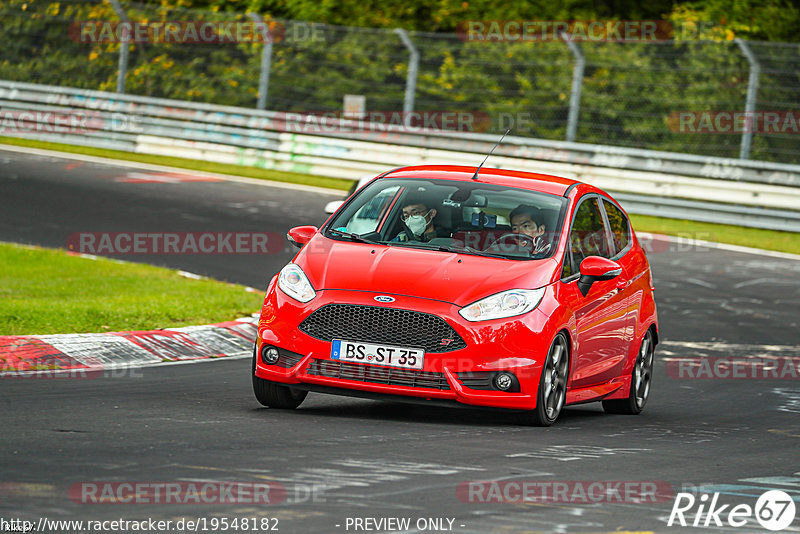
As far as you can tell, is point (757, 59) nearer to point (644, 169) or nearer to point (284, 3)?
point (644, 169)

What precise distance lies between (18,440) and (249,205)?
1444cm

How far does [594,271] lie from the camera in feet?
29.2

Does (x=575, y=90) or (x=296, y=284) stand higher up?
(x=575, y=90)

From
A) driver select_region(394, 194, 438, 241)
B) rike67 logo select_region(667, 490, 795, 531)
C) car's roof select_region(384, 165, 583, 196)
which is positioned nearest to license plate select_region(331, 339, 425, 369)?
driver select_region(394, 194, 438, 241)

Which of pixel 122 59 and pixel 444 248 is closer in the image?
pixel 444 248

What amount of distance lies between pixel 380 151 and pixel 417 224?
16397 millimetres

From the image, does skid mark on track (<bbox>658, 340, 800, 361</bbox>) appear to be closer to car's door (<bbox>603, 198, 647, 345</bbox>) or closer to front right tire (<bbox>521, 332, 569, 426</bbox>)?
car's door (<bbox>603, 198, 647, 345</bbox>)

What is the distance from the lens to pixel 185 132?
88.2ft

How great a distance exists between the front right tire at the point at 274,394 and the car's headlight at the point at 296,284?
1.38 ft

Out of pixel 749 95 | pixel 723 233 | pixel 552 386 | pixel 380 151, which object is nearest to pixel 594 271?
pixel 552 386

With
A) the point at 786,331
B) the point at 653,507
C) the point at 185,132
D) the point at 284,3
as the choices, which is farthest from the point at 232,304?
the point at 284,3

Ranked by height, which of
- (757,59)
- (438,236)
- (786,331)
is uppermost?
(757,59)

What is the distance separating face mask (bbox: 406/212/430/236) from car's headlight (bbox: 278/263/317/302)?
3.08ft

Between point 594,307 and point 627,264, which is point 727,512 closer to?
point 594,307
